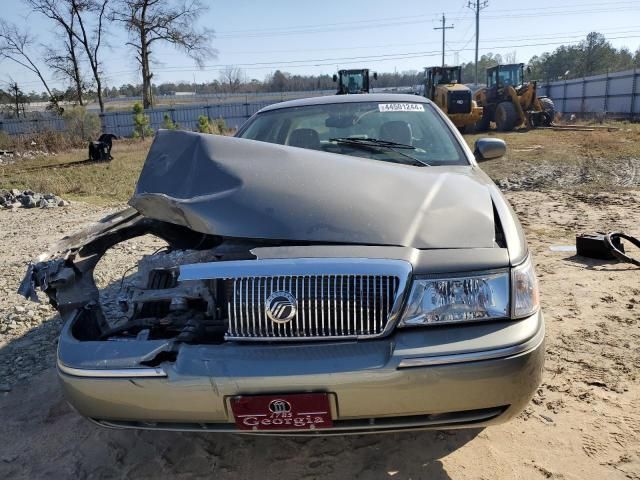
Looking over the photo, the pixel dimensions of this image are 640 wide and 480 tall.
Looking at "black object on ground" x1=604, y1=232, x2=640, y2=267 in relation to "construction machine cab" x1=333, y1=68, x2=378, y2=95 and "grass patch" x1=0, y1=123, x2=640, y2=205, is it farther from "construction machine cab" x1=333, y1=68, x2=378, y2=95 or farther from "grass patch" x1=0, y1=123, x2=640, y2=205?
"construction machine cab" x1=333, y1=68, x2=378, y2=95

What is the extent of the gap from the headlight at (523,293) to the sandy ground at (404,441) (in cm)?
72

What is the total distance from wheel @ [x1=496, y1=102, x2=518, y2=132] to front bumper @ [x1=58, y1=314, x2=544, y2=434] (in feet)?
62.8

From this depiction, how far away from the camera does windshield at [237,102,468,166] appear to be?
312 centimetres

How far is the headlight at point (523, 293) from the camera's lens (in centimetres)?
178

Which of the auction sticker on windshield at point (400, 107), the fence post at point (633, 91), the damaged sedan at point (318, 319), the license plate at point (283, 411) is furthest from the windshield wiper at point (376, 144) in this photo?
the fence post at point (633, 91)

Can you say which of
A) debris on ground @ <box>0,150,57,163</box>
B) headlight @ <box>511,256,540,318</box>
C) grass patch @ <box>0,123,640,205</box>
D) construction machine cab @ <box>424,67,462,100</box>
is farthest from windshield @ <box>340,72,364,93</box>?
headlight @ <box>511,256,540,318</box>

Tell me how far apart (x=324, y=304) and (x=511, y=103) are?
65.3 feet

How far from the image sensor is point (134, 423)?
184 centimetres

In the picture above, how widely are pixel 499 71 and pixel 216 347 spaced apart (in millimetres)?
22581

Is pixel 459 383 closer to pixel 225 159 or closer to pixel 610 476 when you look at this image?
pixel 610 476

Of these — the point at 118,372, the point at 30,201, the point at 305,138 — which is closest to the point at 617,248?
the point at 305,138

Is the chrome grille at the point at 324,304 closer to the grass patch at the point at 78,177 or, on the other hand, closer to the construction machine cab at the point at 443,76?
the grass patch at the point at 78,177

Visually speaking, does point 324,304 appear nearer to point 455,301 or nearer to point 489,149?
point 455,301

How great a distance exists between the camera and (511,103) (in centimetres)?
1931
